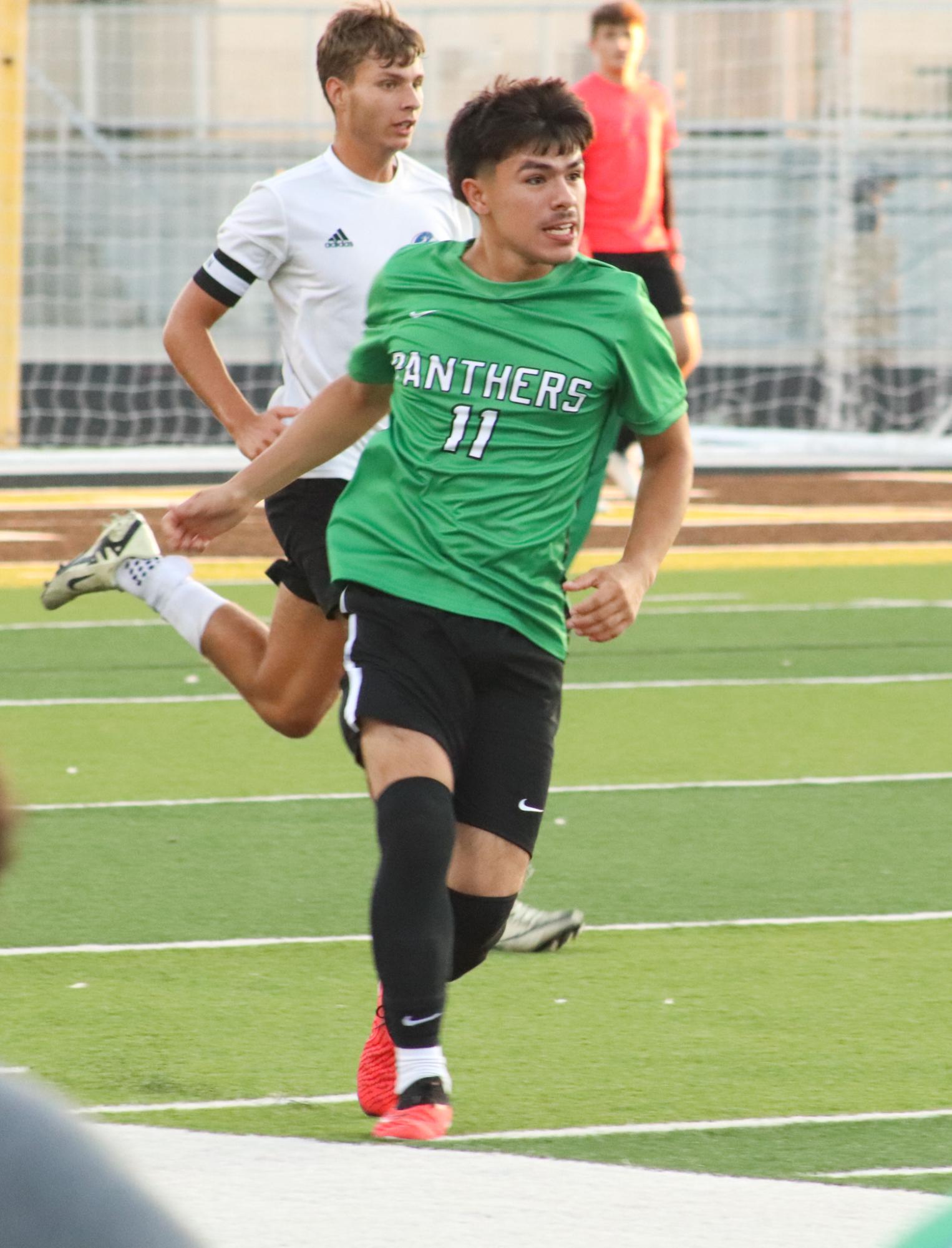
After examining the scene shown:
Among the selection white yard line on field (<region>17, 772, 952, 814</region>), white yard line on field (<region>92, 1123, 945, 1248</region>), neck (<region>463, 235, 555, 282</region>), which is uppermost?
neck (<region>463, 235, 555, 282</region>)

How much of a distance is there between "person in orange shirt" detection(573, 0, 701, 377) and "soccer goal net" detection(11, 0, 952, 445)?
349 inches

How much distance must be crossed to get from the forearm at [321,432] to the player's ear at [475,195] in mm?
383

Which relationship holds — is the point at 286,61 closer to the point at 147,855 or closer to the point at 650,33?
the point at 650,33

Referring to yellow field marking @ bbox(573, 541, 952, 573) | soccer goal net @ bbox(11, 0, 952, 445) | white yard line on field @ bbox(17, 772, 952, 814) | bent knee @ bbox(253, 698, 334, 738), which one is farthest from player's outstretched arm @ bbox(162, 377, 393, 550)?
soccer goal net @ bbox(11, 0, 952, 445)

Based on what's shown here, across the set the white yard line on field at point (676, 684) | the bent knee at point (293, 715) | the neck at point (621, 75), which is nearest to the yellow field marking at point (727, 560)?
the neck at point (621, 75)

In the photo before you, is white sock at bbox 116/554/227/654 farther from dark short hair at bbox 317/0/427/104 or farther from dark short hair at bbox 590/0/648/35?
dark short hair at bbox 590/0/648/35

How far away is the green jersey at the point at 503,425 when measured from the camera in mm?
4281

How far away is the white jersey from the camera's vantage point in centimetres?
567

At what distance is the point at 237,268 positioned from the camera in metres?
5.74

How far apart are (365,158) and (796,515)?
362 inches

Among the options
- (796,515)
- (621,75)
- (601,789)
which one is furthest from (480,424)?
(796,515)

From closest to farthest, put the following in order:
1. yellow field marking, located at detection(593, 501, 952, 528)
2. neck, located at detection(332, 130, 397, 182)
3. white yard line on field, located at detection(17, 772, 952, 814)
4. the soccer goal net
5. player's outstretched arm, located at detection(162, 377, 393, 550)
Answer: player's outstretched arm, located at detection(162, 377, 393, 550) → neck, located at detection(332, 130, 397, 182) → white yard line on field, located at detection(17, 772, 952, 814) → yellow field marking, located at detection(593, 501, 952, 528) → the soccer goal net

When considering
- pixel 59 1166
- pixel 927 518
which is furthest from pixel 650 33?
pixel 59 1166

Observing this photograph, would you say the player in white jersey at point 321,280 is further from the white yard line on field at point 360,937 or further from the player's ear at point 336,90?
the white yard line on field at point 360,937
